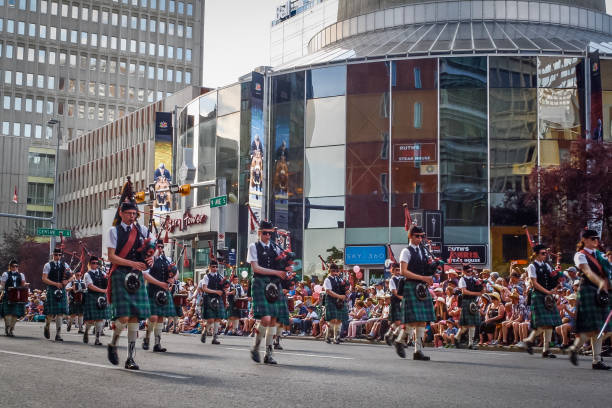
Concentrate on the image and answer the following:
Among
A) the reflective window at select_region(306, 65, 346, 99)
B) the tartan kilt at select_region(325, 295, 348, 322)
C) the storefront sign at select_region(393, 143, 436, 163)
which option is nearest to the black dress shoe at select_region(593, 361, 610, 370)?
the tartan kilt at select_region(325, 295, 348, 322)

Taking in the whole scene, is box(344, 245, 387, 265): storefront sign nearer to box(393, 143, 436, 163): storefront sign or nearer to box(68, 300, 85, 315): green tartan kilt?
box(393, 143, 436, 163): storefront sign

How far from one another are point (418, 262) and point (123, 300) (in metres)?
4.51

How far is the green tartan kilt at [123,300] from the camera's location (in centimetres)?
1062

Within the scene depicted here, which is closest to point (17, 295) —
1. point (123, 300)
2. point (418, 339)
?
point (123, 300)

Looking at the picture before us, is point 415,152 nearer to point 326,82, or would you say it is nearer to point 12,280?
point 326,82

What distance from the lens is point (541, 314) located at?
14133 mm

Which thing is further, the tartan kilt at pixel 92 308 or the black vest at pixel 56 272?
the black vest at pixel 56 272

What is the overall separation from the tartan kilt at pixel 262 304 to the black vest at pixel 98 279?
7167mm

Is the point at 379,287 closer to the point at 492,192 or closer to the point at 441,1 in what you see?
the point at 492,192

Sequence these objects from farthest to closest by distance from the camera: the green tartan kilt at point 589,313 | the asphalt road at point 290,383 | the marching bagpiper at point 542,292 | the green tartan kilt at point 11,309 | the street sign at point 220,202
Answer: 1. the street sign at point 220,202
2. the green tartan kilt at point 11,309
3. the marching bagpiper at point 542,292
4. the green tartan kilt at point 589,313
5. the asphalt road at point 290,383

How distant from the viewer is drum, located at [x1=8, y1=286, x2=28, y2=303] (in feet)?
66.6

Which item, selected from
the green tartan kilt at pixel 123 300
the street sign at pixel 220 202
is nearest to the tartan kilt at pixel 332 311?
the street sign at pixel 220 202

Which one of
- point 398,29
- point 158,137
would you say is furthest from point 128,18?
point 398,29

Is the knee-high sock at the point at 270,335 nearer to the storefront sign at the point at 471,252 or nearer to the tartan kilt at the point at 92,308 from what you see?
the tartan kilt at the point at 92,308
